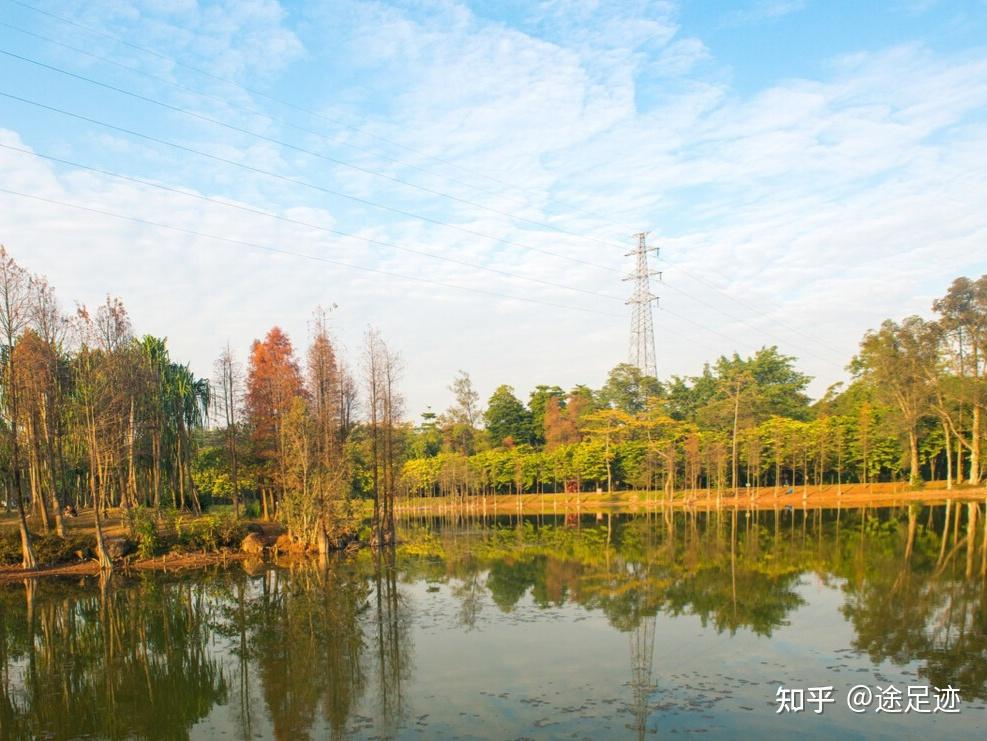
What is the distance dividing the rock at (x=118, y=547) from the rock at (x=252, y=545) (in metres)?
4.94

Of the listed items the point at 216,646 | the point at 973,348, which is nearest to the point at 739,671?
the point at 216,646

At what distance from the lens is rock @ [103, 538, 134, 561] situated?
30077 mm

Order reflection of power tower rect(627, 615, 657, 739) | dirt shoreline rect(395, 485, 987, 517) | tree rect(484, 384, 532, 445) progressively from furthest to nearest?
tree rect(484, 384, 532, 445), dirt shoreline rect(395, 485, 987, 517), reflection of power tower rect(627, 615, 657, 739)

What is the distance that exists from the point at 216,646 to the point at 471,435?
6631cm

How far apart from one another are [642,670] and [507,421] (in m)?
71.3

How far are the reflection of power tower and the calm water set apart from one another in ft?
0.21

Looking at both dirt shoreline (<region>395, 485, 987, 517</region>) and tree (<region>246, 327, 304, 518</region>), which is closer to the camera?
tree (<region>246, 327, 304, 518</region>)

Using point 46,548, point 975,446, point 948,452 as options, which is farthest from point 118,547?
point 975,446

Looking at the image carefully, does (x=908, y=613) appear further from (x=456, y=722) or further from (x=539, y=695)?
(x=456, y=722)

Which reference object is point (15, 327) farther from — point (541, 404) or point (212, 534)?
point (541, 404)

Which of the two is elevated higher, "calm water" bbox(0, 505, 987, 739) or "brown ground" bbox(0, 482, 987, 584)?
"calm water" bbox(0, 505, 987, 739)

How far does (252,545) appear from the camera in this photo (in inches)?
1335

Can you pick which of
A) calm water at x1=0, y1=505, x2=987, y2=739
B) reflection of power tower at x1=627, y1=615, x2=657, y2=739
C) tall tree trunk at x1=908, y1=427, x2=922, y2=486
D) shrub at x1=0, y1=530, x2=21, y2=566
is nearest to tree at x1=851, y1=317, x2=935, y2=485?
tall tree trunk at x1=908, y1=427, x2=922, y2=486

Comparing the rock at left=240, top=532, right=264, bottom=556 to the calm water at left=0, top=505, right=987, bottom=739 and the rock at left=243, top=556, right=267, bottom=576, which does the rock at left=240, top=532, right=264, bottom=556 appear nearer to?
the rock at left=243, top=556, right=267, bottom=576
